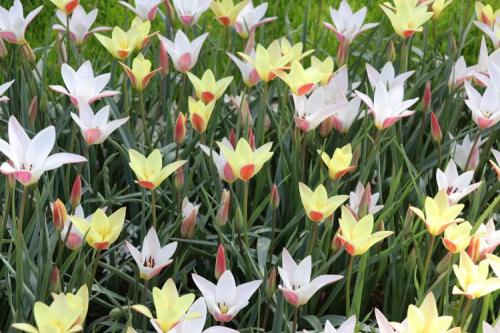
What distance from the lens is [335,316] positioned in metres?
Result: 1.82

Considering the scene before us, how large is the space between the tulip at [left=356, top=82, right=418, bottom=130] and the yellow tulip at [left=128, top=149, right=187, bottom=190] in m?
0.44

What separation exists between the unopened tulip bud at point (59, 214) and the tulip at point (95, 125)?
0.20m

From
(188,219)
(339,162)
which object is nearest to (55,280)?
(188,219)

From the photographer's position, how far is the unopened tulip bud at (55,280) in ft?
4.99

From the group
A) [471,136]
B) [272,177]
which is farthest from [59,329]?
[471,136]

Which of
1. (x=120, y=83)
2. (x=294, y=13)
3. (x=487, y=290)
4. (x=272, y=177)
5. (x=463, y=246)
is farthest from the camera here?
(x=294, y=13)

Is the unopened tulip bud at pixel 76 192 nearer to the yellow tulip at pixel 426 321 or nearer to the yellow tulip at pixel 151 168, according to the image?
the yellow tulip at pixel 151 168

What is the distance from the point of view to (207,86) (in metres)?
2.01

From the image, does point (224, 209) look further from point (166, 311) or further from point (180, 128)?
point (166, 311)

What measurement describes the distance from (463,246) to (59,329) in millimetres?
661

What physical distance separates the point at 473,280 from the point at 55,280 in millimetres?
658

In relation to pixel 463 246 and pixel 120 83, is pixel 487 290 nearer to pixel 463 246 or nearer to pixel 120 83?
pixel 463 246

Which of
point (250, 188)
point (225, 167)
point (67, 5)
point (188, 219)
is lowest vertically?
point (250, 188)

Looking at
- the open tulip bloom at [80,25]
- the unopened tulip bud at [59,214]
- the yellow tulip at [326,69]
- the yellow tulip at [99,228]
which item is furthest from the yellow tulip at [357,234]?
the open tulip bloom at [80,25]
